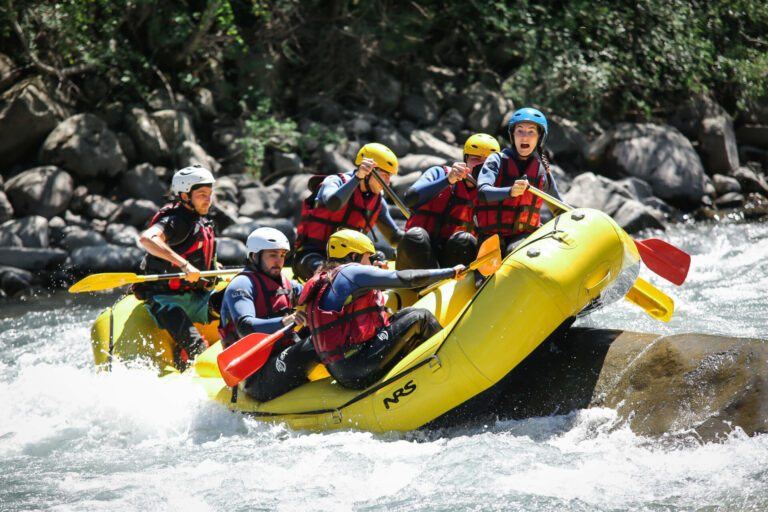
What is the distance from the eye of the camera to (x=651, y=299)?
15.1ft

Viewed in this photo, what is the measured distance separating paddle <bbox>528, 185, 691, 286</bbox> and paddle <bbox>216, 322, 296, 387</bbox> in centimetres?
170

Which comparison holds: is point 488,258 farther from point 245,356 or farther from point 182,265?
point 182,265

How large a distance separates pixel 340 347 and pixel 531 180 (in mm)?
1636

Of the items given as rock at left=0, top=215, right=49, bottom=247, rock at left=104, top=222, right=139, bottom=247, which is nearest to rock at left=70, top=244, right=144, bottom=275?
rock at left=104, top=222, right=139, bottom=247

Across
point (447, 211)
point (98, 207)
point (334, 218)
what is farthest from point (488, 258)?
point (98, 207)

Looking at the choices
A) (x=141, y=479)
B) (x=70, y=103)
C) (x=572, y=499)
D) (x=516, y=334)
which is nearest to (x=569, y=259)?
(x=516, y=334)

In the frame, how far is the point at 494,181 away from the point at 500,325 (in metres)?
1.15

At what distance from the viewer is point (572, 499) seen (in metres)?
3.49

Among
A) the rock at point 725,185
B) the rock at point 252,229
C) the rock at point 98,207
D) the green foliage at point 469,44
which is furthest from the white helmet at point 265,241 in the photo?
the rock at point 725,185

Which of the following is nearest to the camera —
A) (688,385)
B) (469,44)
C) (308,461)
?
(688,385)

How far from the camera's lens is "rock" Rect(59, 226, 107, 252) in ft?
30.4

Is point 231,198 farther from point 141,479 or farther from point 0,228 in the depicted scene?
point 141,479

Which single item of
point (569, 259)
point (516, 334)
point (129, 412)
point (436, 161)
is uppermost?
point (569, 259)

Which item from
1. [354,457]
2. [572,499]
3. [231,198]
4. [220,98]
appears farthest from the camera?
[220,98]
